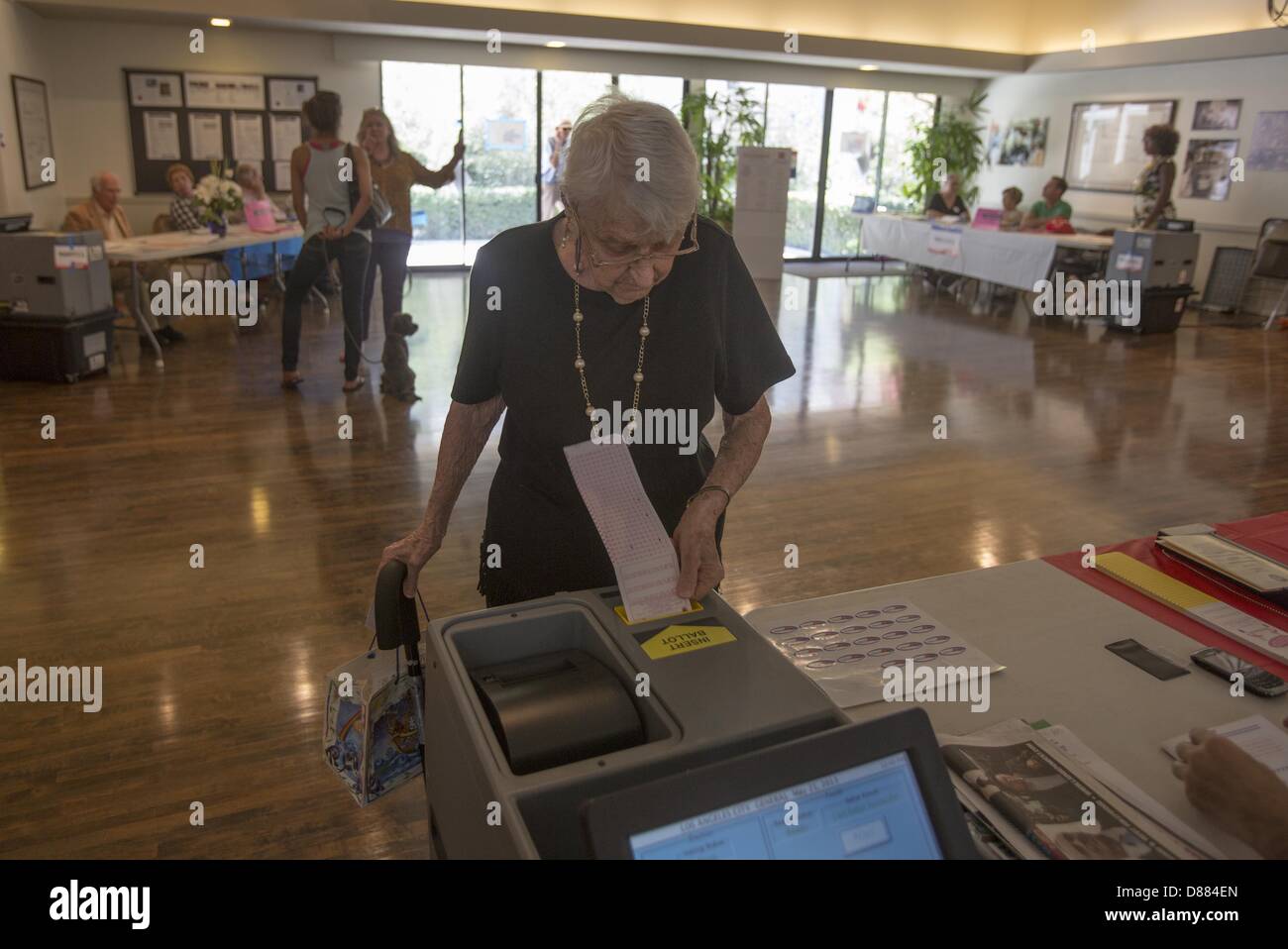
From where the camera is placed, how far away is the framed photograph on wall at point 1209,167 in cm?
1012

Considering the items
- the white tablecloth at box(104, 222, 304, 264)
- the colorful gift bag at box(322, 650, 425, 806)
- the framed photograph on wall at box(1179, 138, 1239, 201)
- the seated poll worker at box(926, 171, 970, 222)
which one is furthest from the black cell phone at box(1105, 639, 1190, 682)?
the framed photograph on wall at box(1179, 138, 1239, 201)

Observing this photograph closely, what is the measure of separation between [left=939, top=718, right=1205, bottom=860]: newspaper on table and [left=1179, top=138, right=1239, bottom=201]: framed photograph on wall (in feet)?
37.1

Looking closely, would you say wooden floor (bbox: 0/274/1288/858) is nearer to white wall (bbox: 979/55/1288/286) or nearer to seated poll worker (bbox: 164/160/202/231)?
seated poll worker (bbox: 164/160/202/231)

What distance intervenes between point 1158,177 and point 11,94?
10.4m

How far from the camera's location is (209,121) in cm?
984

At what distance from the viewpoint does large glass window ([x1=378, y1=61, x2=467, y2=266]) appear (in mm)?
10570

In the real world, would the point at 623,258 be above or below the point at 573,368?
above

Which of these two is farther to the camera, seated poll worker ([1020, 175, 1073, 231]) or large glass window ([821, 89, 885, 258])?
large glass window ([821, 89, 885, 258])

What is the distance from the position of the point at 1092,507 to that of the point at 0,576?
4.53m

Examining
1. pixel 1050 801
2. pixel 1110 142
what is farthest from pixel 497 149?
pixel 1050 801

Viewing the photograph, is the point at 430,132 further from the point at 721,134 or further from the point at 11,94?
the point at 11,94

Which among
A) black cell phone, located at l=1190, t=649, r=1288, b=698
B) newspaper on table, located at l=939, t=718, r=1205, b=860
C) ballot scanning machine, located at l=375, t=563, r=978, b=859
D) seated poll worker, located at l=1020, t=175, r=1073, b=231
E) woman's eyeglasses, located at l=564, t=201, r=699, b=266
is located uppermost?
seated poll worker, located at l=1020, t=175, r=1073, b=231

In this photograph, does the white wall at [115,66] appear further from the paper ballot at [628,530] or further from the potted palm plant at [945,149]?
the paper ballot at [628,530]

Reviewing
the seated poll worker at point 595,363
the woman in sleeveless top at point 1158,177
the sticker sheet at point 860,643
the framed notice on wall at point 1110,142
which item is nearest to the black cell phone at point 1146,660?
the sticker sheet at point 860,643
